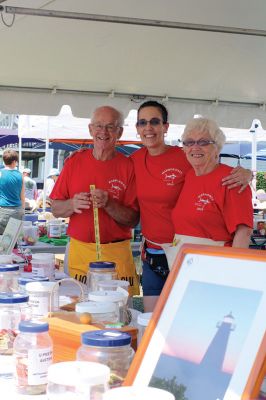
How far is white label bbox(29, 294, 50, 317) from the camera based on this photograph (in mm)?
1751

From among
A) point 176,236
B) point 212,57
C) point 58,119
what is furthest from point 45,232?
point 58,119

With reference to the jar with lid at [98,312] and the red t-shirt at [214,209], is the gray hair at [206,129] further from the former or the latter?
the jar with lid at [98,312]

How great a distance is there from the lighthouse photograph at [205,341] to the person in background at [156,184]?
6.35 feet

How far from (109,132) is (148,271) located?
802 mm

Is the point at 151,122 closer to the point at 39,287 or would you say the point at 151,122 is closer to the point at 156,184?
the point at 156,184

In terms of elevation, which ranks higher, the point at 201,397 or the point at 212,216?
the point at 212,216

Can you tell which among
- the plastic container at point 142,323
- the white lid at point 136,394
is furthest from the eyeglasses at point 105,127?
the white lid at point 136,394

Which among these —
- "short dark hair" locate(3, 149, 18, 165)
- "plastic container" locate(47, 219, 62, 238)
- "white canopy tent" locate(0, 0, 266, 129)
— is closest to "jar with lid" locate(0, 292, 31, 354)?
"white canopy tent" locate(0, 0, 266, 129)

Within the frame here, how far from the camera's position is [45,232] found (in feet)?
20.5

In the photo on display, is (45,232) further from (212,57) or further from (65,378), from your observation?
(65,378)

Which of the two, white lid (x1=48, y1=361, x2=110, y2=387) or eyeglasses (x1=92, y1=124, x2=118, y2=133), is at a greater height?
eyeglasses (x1=92, y1=124, x2=118, y2=133)

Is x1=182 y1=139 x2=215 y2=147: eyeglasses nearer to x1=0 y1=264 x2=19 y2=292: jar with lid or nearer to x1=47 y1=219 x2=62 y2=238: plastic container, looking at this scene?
x1=0 y1=264 x2=19 y2=292: jar with lid

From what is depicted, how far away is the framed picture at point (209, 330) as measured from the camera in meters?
0.99

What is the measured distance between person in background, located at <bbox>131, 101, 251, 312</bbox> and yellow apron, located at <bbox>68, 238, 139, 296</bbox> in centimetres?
12
